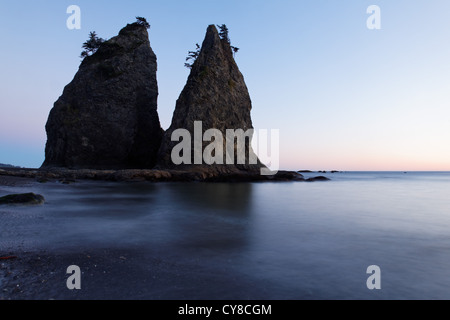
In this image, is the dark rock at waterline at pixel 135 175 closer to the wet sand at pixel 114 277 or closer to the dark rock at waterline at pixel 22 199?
the dark rock at waterline at pixel 22 199

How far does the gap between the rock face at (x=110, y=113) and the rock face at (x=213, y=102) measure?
8334mm

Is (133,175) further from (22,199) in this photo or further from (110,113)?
(22,199)

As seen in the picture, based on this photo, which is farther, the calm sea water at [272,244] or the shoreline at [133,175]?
the shoreline at [133,175]

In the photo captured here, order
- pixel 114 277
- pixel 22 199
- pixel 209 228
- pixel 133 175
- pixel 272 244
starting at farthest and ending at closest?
pixel 133 175 → pixel 22 199 → pixel 209 228 → pixel 272 244 → pixel 114 277

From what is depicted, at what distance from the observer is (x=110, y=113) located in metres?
49.1

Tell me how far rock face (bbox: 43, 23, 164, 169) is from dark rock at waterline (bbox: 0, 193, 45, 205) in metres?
35.4

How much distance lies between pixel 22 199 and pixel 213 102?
3861 cm

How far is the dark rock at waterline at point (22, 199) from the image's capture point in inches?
506

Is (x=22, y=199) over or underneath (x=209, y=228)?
over

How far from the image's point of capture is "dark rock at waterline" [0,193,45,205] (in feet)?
42.2

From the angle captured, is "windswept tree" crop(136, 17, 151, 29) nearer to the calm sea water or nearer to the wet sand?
the calm sea water

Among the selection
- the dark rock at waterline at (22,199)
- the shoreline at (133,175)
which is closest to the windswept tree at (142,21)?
the shoreline at (133,175)

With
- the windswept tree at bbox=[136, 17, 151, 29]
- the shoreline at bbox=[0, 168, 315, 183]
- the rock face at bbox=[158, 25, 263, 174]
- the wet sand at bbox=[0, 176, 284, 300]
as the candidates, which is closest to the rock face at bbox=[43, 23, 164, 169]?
the windswept tree at bbox=[136, 17, 151, 29]

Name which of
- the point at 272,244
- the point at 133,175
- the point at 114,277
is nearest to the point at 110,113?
the point at 133,175
